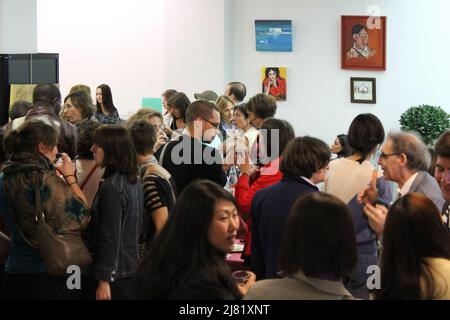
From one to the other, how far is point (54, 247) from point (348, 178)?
1581 millimetres

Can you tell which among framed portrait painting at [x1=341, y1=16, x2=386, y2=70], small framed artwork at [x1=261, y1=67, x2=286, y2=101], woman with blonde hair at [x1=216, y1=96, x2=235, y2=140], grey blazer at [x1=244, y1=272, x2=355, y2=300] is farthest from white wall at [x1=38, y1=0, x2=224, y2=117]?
grey blazer at [x1=244, y1=272, x2=355, y2=300]

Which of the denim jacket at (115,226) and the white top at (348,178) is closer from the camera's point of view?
the denim jacket at (115,226)

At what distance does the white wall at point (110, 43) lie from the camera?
1088cm

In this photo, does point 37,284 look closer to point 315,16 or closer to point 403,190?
point 403,190

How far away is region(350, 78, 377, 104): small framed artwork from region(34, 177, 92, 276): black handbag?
6.74 metres

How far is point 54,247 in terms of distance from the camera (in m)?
3.65

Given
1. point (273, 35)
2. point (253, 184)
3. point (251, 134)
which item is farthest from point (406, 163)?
point (273, 35)

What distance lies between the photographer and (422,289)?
2449 mm

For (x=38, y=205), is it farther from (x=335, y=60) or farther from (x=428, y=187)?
(x=335, y=60)

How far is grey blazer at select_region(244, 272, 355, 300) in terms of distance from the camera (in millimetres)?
2322

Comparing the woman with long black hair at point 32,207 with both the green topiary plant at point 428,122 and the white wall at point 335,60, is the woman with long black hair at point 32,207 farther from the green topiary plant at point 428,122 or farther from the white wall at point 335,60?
the white wall at point 335,60

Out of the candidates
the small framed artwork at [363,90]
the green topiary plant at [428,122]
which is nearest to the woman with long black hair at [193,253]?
the green topiary plant at [428,122]

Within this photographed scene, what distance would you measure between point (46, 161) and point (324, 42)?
6749 millimetres
